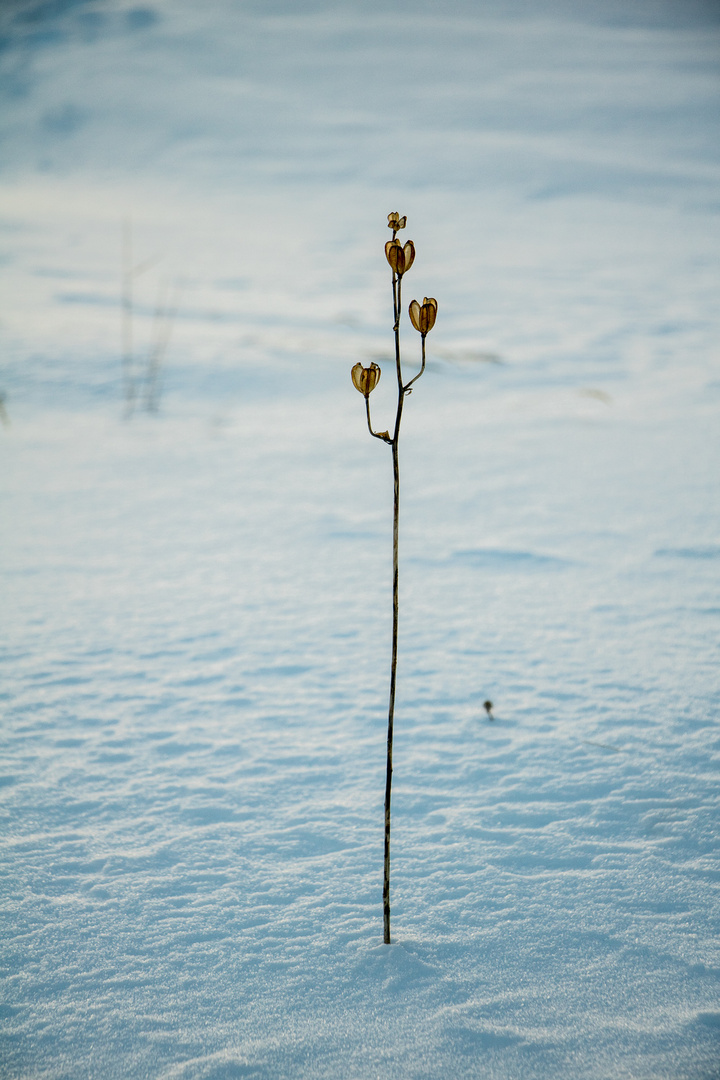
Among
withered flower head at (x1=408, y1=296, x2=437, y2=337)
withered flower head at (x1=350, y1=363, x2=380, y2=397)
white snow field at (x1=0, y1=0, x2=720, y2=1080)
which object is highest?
withered flower head at (x1=408, y1=296, x2=437, y2=337)

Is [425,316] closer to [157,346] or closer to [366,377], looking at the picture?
[366,377]

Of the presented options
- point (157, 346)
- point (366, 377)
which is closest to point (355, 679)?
point (366, 377)

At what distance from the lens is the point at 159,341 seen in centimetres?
444

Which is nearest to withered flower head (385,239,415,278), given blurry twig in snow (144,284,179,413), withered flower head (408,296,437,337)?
withered flower head (408,296,437,337)

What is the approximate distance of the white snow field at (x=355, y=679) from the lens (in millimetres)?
839

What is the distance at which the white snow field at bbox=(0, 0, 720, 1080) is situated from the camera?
33.0 inches

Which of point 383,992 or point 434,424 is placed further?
point 434,424

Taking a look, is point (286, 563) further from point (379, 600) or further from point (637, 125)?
point (637, 125)

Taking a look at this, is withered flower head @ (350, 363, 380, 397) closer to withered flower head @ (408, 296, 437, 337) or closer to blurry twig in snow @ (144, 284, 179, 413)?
withered flower head @ (408, 296, 437, 337)

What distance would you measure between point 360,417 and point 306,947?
3018 mm

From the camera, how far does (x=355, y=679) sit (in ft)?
5.29

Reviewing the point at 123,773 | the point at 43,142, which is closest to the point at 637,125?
the point at 43,142

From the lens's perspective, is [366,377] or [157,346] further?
[157,346]

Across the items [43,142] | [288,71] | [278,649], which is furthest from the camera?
[288,71]
